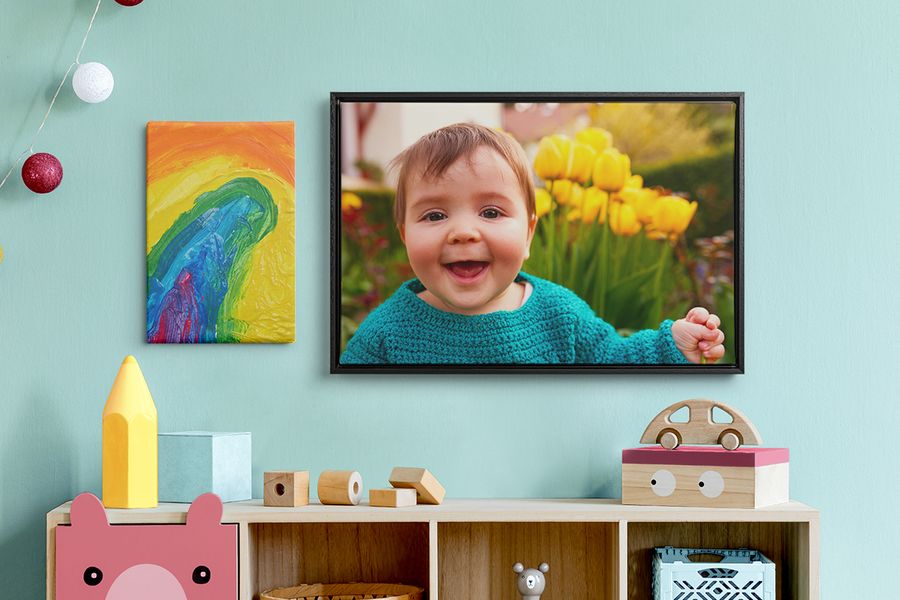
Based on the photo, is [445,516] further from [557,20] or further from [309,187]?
[557,20]

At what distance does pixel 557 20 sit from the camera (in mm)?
2047

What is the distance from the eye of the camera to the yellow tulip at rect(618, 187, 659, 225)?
6.61ft

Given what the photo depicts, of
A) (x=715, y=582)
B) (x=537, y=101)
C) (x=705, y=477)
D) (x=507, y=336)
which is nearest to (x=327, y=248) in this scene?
(x=507, y=336)

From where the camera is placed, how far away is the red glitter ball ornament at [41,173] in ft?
6.45

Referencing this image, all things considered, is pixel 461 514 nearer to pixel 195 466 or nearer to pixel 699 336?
pixel 195 466

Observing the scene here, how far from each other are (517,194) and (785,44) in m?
0.62

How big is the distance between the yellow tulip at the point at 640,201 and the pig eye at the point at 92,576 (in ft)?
3.89

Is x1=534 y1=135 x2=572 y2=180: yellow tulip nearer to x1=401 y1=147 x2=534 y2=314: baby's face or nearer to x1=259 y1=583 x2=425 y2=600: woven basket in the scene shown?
x1=401 y1=147 x2=534 y2=314: baby's face

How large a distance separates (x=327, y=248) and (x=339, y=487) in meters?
Answer: 0.48

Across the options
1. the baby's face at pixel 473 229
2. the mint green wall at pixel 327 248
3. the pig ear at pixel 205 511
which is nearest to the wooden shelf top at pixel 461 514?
the pig ear at pixel 205 511

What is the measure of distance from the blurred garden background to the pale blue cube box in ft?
1.05

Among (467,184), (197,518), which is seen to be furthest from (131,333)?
(467,184)

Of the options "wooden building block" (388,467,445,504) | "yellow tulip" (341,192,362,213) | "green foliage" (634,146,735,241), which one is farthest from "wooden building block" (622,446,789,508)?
"yellow tulip" (341,192,362,213)

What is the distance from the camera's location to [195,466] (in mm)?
1873
